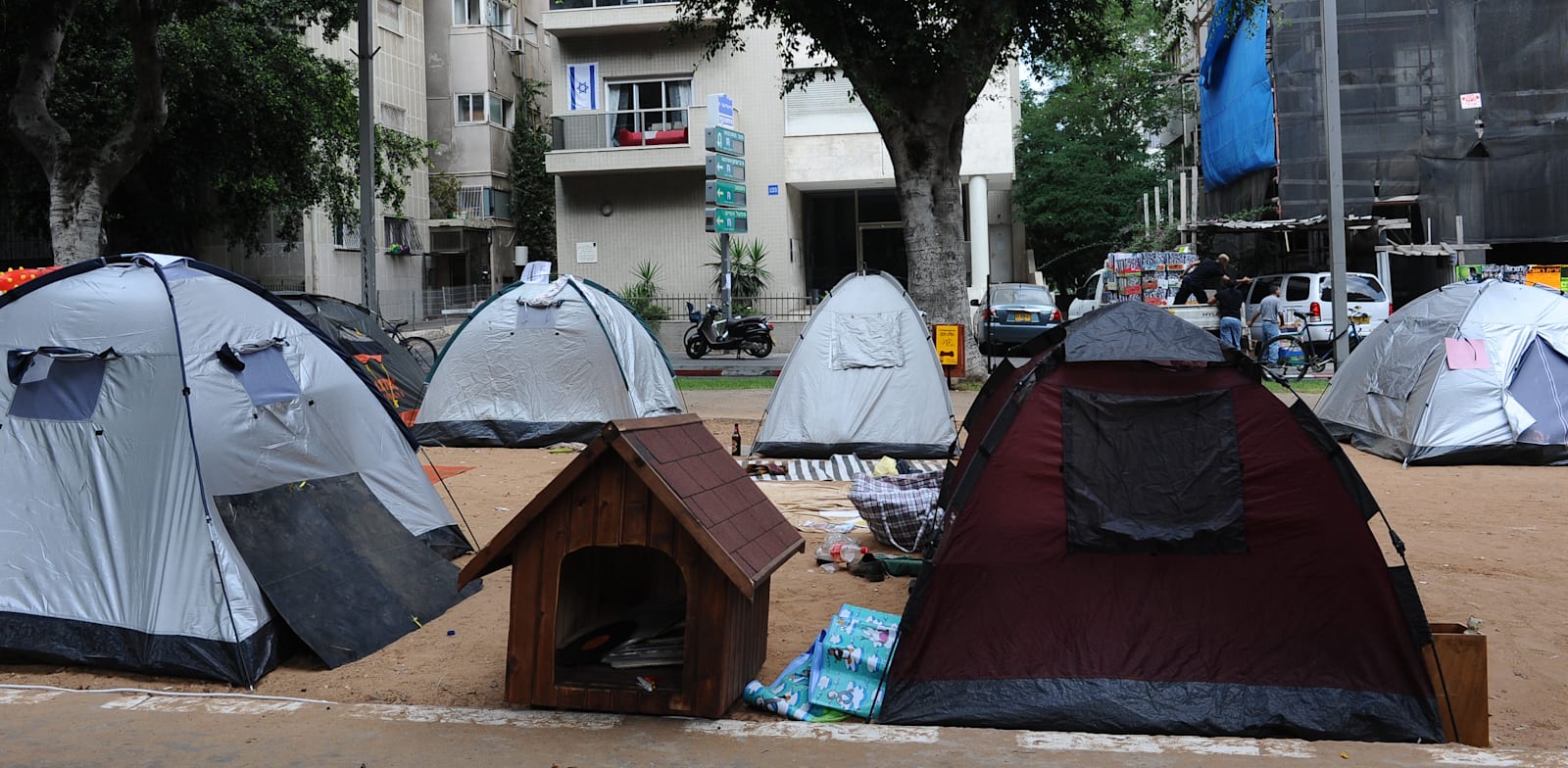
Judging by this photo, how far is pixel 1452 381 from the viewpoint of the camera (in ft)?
36.2

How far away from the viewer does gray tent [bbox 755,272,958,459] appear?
1147 cm

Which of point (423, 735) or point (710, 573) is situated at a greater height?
point (710, 573)

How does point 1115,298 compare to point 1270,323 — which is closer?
point 1270,323

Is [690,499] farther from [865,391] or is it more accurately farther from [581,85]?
[581,85]

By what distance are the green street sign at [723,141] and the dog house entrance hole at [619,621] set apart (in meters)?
15.0

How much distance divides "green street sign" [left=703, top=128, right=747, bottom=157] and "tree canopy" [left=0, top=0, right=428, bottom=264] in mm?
5946

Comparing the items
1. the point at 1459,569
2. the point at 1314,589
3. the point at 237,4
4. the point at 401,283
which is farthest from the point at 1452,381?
the point at 401,283

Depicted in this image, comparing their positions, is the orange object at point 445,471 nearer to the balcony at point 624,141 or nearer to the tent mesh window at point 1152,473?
the tent mesh window at point 1152,473

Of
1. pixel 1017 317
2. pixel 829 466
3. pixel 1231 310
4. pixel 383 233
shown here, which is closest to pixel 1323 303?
pixel 1231 310

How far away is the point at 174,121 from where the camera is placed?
73.2 ft

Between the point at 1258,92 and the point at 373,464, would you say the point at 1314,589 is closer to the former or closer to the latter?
the point at 373,464

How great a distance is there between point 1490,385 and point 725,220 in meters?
12.5

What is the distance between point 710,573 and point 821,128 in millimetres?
23544

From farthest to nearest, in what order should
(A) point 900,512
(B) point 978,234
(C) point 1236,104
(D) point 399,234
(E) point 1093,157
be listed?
(E) point 1093,157 < (D) point 399,234 < (C) point 1236,104 < (B) point 978,234 < (A) point 900,512
